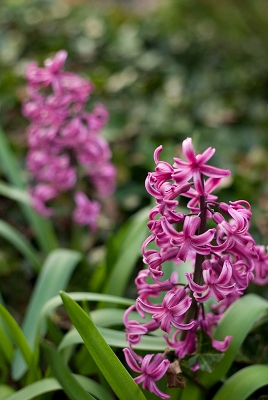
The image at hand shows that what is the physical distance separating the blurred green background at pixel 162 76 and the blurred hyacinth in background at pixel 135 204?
0.01 metres

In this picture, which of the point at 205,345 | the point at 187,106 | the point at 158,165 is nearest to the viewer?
the point at 158,165

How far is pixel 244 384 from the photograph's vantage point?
1.24 metres

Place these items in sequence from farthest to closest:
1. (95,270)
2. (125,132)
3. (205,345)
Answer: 1. (125,132)
2. (95,270)
3. (205,345)

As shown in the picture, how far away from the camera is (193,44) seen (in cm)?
395

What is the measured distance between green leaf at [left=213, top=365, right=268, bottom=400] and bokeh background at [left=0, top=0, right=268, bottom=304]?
3.41 feet

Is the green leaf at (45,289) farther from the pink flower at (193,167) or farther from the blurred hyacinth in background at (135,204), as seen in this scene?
the pink flower at (193,167)

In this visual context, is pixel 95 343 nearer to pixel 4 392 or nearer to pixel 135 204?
pixel 4 392

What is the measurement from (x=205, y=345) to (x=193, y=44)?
3.08 m

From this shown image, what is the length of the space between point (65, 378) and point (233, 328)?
15.8 inches

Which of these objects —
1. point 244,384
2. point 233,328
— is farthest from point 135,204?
point 244,384

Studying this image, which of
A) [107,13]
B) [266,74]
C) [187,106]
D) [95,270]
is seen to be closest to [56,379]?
[95,270]

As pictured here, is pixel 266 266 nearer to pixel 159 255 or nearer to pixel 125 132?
pixel 159 255

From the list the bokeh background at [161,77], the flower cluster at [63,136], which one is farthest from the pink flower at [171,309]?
the bokeh background at [161,77]

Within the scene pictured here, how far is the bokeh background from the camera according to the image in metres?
2.70
